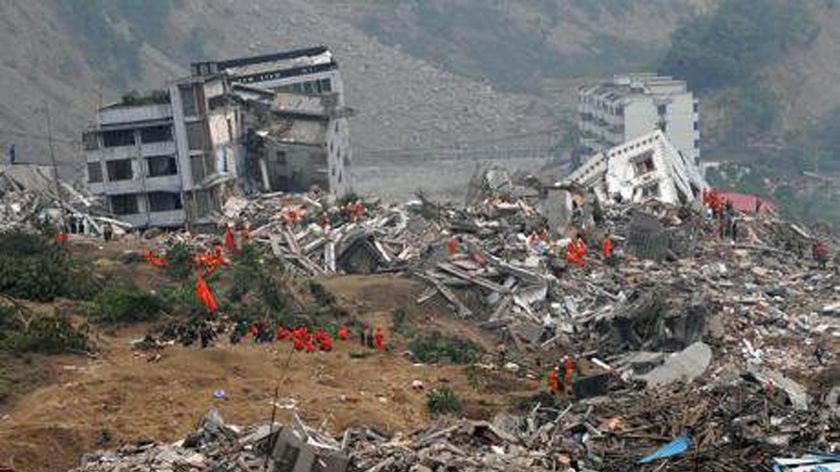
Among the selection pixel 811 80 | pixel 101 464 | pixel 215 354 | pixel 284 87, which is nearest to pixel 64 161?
pixel 284 87

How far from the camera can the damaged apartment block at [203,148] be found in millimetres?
33625

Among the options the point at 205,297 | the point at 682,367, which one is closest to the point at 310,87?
the point at 205,297

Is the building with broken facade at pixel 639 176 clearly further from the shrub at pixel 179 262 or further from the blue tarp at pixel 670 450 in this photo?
the blue tarp at pixel 670 450

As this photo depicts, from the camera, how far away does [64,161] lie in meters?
55.0

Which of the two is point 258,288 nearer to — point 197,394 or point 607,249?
point 197,394

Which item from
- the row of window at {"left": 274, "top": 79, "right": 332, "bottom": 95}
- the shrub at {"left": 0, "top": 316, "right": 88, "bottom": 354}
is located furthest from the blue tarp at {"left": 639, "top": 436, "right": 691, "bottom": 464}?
the row of window at {"left": 274, "top": 79, "right": 332, "bottom": 95}

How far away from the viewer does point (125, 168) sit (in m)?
34.0

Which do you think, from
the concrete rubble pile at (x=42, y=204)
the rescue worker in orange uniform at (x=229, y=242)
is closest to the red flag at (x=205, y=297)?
the rescue worker in orange uniform at (x=229, y=242)

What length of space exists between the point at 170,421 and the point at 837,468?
6.88 meters

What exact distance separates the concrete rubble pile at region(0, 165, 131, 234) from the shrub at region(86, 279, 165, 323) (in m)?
6.48

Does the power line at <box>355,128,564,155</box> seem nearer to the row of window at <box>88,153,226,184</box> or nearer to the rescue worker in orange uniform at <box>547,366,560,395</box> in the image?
the row of window at <box>88,153,226,184</box>

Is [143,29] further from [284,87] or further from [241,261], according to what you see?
[241,261]

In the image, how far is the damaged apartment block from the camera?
110ft

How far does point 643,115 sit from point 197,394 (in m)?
36.0
